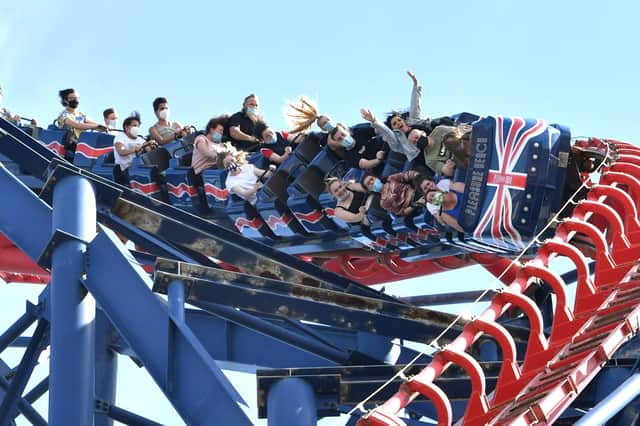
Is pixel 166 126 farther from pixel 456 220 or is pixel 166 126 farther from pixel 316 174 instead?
pixel 456 220

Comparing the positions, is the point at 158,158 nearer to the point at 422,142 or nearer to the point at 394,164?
the point at 394,164

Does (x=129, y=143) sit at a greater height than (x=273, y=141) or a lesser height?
greater

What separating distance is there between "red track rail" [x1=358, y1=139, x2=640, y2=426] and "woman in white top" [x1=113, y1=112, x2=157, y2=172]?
4518 millimetres

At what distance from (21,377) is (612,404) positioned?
10.3ft

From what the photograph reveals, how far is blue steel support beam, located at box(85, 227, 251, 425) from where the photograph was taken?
14.3ft

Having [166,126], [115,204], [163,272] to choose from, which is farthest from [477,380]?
[166,126]

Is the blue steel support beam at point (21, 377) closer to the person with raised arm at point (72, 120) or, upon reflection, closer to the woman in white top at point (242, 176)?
the woman in white top at point (242, 176)

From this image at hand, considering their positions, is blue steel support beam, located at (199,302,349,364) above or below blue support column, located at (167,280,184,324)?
above

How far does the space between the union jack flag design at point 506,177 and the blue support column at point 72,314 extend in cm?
243

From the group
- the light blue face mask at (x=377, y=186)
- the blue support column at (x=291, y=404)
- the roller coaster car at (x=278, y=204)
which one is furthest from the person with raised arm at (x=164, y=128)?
the blue support column at (x=291, y=404)

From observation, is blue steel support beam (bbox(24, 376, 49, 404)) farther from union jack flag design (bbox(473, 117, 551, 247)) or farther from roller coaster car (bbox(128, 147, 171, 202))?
union jack flag design (bbox(473, 117, 551, 247))

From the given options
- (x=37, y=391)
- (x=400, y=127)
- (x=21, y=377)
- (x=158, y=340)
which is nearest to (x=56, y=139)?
(x=37, y=391)

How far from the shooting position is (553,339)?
5117 millimetres

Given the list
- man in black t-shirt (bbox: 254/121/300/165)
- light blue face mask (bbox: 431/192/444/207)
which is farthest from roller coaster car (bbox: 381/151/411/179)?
man in black t-shirt (bbox: 254/121/300/165)
